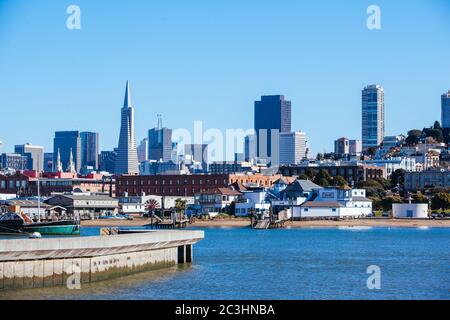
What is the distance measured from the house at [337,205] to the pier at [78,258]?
89.2 m

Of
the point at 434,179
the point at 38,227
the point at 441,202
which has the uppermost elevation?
the point at 434,179

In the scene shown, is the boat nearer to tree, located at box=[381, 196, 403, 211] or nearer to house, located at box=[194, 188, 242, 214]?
house, located at box=[194, 188, 242, 214]

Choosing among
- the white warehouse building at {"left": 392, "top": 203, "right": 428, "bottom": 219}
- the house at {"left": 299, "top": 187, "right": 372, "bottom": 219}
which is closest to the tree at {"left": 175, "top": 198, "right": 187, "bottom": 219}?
the house at {"left": 299, "top": 187, "right": 372, "bottom": 219}

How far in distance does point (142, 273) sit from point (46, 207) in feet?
314

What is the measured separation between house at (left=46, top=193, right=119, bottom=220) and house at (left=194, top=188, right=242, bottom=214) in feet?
45.7

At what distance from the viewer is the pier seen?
4084 cm

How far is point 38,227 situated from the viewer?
96.4 metres

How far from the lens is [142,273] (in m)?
51.1

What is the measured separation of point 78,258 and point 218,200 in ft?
373

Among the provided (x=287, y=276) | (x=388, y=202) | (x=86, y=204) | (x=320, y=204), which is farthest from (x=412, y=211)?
(x=287, y=276)

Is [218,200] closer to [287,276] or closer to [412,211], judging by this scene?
[412,211]

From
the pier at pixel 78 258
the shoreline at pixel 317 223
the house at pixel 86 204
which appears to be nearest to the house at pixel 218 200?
the house at pixel 86 204
